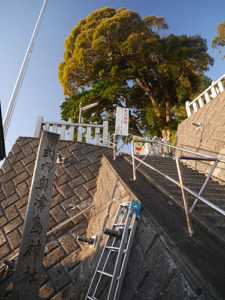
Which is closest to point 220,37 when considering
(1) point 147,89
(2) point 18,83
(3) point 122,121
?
(1) point 147,89

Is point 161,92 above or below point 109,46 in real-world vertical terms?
below

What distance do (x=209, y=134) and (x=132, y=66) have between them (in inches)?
382

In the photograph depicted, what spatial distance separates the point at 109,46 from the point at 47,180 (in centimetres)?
1241

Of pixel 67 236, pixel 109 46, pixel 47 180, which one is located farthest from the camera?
A: pixel 109 46

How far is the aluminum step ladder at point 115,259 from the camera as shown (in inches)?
79.3

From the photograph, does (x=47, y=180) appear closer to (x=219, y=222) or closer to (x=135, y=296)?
(x=135, y=296)

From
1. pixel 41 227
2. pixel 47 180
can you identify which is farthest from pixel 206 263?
pixel 47 180

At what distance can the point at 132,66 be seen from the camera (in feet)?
45.2

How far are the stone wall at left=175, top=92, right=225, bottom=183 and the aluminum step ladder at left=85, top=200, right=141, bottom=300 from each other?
119 inches

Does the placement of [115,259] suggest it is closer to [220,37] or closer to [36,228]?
[36,228]

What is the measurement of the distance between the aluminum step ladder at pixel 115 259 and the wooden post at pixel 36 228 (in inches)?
26.6

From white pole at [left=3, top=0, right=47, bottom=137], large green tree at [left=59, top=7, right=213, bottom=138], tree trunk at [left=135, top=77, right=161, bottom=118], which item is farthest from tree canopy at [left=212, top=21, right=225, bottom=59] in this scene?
white pole at [left=3, top=0, right=47, bottom=137]

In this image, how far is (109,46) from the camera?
13.0 meters

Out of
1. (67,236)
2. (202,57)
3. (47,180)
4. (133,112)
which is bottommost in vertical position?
(67,236)
